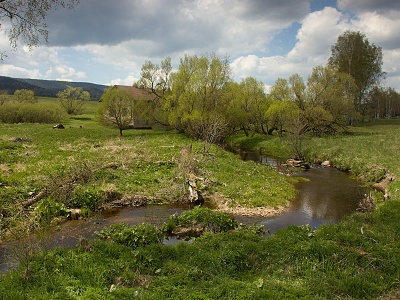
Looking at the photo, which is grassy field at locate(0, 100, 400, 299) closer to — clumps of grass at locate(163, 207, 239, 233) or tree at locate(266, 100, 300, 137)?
clumps of grass at locate(163, 207, 239, 233)

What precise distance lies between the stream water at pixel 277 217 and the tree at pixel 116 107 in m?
26.5

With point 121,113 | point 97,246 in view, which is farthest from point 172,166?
point 121,113

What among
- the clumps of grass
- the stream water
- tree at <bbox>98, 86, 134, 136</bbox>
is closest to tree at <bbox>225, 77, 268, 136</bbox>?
tree at <bbox>98, 86, 134, 136</bbox>

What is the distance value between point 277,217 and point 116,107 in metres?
30.4

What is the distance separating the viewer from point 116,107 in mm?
40156

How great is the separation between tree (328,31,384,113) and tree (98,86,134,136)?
41045mm

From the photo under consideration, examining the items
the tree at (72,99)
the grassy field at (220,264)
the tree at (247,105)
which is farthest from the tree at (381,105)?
the grassy field at (220,264)

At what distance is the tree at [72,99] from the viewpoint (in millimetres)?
77625

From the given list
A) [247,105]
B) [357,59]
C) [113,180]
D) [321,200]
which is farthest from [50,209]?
[357,59]

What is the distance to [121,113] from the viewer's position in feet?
134

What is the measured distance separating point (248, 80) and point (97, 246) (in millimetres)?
41529

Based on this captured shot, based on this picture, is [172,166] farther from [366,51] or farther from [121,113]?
[366,51]

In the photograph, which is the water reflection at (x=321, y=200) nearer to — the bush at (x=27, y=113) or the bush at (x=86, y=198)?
the bush at (x=86, y=198)

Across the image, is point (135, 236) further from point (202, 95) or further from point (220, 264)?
point (202, 95)
